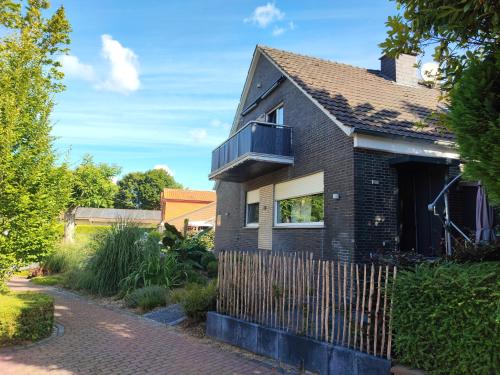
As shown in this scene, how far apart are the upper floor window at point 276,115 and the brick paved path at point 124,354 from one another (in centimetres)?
867

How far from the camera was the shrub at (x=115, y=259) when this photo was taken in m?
12.4

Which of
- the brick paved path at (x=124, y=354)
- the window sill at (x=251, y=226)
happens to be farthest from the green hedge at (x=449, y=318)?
the window sill at (x=251, y=226)

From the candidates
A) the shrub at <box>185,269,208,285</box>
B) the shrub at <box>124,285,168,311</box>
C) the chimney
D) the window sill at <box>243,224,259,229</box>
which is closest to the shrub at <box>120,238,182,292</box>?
the shrub at <box>185,269,208,285</box>

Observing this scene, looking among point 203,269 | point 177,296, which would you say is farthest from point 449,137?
point 203,269

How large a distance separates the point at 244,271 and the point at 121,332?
2848 mm

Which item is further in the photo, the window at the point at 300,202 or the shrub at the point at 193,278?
the shrub at the point at 193,278

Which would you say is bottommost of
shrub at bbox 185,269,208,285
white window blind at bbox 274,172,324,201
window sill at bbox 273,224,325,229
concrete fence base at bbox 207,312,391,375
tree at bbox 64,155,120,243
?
concrete fence base at bbox 207,312,391,375

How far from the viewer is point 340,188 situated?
10258 millimetres

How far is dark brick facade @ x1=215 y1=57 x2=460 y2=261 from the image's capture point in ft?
32.0

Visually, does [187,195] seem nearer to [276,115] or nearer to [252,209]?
[252,209]

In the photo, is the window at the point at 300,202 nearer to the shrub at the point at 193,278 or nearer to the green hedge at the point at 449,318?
the shrub at the point at 193,278

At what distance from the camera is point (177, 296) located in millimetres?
10031

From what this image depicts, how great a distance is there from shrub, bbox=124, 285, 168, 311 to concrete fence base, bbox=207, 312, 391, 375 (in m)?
2.86

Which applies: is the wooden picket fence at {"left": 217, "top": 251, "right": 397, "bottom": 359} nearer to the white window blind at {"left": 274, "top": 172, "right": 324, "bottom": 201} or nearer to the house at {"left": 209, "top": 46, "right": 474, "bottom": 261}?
the house at {"left": 209, "top": 46, "right": 474, "bottom": 261}
